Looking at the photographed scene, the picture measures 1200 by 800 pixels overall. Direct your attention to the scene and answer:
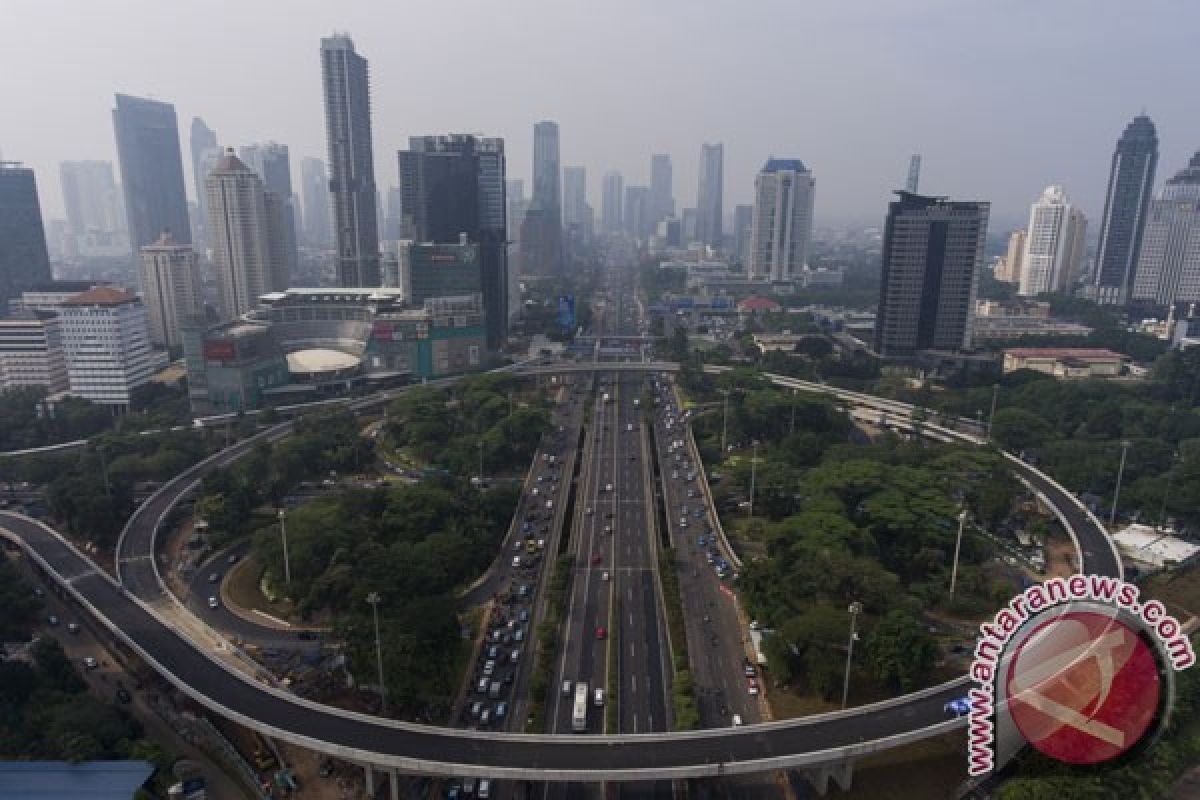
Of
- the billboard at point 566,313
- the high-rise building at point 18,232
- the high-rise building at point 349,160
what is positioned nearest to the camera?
the high-rise building at point 18,232

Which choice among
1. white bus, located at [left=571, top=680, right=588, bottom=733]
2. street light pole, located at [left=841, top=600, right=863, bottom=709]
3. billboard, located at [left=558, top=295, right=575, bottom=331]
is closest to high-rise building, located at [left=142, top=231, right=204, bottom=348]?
billboard, located at [left=558, top=295, right=575, bottom=331]

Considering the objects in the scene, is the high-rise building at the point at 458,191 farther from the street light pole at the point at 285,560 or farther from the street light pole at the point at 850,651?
the street light pole at the point at 850,651

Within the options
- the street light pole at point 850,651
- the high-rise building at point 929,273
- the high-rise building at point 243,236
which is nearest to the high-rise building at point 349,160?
→ the high-rise building at point 243,236

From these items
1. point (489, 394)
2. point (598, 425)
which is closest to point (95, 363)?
point (489, 394)

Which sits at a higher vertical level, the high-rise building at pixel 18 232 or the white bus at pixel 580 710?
the high-rise building at pixel 18 232

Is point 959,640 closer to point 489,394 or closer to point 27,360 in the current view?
point 489,394
